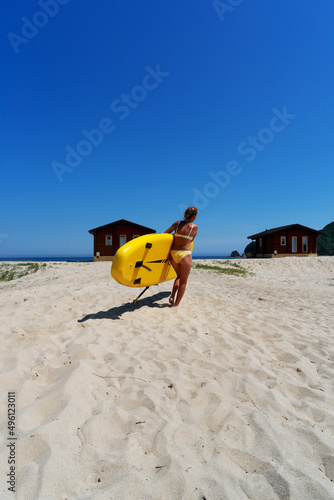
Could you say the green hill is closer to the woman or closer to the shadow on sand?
the shadow on sand

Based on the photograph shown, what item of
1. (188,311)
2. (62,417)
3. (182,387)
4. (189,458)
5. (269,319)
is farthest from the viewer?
(188,311)

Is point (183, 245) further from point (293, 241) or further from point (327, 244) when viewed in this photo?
point (327, 244)

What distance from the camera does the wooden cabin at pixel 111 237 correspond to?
1046 inches

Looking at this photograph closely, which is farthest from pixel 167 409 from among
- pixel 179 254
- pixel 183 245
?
pixel 183 245

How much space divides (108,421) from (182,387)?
2.73ft

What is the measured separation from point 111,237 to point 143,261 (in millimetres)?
21929

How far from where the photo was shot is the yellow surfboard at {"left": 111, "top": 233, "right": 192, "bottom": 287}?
5035mm

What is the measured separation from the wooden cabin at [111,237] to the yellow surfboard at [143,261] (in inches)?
821

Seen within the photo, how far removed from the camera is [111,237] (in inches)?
1049

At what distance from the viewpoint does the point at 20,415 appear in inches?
81.4

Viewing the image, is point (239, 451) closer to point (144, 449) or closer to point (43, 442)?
point (144, 449)

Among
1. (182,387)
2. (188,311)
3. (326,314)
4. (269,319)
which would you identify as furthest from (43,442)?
(326,314)

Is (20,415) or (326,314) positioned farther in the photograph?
(326,314)

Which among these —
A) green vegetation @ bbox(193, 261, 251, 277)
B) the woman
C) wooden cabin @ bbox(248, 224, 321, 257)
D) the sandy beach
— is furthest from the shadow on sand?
wooden cabin @ bbox(248, 224, 321, 257)
